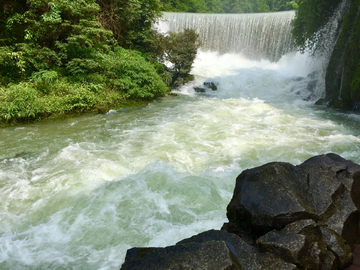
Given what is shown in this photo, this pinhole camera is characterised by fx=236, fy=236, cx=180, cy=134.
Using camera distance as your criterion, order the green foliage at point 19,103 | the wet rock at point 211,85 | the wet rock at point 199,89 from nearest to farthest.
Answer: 1. the green foliage at point 19,103
2. the wet rock at point 199,89
3. the wet rock at point 211,85

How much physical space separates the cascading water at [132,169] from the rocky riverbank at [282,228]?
1.37 metres

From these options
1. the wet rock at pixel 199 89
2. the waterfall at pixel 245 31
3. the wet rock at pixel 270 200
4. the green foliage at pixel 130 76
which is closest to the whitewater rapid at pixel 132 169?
the green foliage at pixel 130 76

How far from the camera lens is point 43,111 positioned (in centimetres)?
795

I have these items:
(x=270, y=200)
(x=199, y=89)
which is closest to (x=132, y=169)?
(x=270, y=200)

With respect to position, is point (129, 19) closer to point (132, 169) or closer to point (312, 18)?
point (312, 18)

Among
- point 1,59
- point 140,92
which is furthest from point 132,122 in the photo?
point 1,59

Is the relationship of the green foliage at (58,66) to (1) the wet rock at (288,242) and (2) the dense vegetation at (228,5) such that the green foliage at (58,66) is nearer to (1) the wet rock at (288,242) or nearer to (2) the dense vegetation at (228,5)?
(1) the wet rock at (288,242)

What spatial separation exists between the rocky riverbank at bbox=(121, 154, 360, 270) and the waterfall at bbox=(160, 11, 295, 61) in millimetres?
19300

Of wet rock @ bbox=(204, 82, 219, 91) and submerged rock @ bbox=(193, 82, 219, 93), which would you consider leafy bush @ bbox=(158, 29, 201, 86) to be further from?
wet rock @ bbox=(204, 82, 219, 91)

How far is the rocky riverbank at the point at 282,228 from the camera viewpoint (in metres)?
1.72

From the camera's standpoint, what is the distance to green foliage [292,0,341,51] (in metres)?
12.4

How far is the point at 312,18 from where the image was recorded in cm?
1324

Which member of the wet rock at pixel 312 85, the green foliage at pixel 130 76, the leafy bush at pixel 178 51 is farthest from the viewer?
the leafy bush at pixel 178 51

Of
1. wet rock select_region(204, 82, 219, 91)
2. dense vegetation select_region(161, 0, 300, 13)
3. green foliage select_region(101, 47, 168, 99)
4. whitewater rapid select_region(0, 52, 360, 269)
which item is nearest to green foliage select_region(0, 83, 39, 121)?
whitewater rapid select_region(0, 52, 360, 269)
